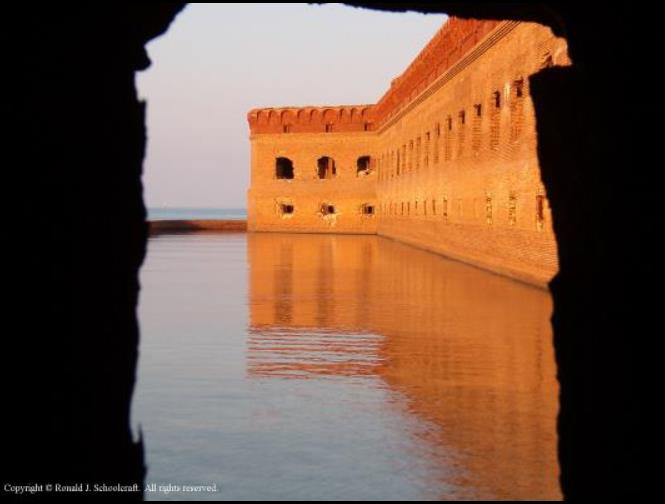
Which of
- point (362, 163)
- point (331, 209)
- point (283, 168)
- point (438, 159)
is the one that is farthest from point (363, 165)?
point (438, 159)

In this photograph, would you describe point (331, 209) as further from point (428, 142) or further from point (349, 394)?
point (349, 394)

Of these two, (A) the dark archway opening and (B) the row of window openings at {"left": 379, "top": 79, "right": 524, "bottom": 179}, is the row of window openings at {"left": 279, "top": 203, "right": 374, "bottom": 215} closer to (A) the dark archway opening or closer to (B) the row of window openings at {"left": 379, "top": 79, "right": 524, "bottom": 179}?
(B) the row of window openings at {"left": 379, "top": 79, "right": 524, "bottom": 179}

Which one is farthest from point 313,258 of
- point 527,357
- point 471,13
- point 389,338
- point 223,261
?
point 471,13

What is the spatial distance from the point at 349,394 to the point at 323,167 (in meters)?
37.9

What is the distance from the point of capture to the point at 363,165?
141ft

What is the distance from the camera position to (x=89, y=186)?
315 centimetres

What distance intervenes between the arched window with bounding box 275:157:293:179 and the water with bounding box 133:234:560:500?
94.6 feet

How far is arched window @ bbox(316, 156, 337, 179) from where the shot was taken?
41.9 meters

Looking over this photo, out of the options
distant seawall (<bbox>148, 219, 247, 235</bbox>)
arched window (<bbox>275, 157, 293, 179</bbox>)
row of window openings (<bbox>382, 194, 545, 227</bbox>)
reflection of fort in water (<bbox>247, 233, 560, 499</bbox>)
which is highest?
arched window (<bbox>275, 157, 293, 179</bbox>)

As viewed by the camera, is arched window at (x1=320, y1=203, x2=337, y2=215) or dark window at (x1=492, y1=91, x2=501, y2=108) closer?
dark window at (x1=492, y1=91, x2=501, y2=108)

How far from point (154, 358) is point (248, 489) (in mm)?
3965

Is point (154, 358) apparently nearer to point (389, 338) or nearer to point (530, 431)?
point (389, 338)

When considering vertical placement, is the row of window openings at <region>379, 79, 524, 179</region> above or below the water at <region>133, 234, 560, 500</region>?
above

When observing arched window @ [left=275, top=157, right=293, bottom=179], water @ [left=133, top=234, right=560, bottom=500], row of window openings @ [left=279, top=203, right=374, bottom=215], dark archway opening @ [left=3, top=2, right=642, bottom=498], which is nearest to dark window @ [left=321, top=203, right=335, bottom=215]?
row of window openings @ [left=279, top=203, right=374, bottom=215]
